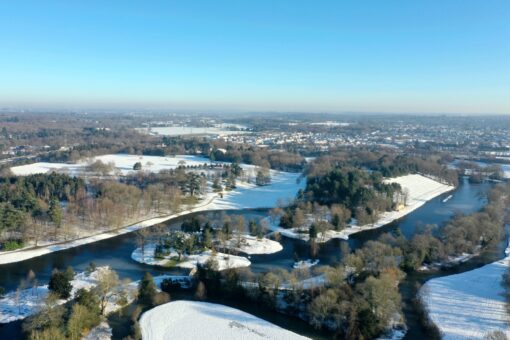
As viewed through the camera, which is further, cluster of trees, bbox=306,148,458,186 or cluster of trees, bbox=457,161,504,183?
cluster of trees, bbox=457,161,504,183

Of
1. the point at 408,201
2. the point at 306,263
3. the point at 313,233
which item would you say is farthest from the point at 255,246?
the point at 408,201

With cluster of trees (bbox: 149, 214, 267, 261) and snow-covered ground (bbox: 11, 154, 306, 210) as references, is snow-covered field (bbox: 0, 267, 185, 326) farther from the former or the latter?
snow-covered ground (bbox: 11, 154, 306, 210)

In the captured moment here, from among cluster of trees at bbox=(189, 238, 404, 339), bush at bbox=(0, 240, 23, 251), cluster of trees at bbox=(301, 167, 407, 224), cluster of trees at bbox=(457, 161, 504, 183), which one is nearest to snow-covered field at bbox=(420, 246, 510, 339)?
cluster of trees at bbox=(189, 238, 404, 339)

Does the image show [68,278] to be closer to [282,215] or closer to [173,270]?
[173,270]

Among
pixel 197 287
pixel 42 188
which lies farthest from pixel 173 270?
pixel 42 188

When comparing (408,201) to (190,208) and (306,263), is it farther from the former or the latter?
(190,208)
